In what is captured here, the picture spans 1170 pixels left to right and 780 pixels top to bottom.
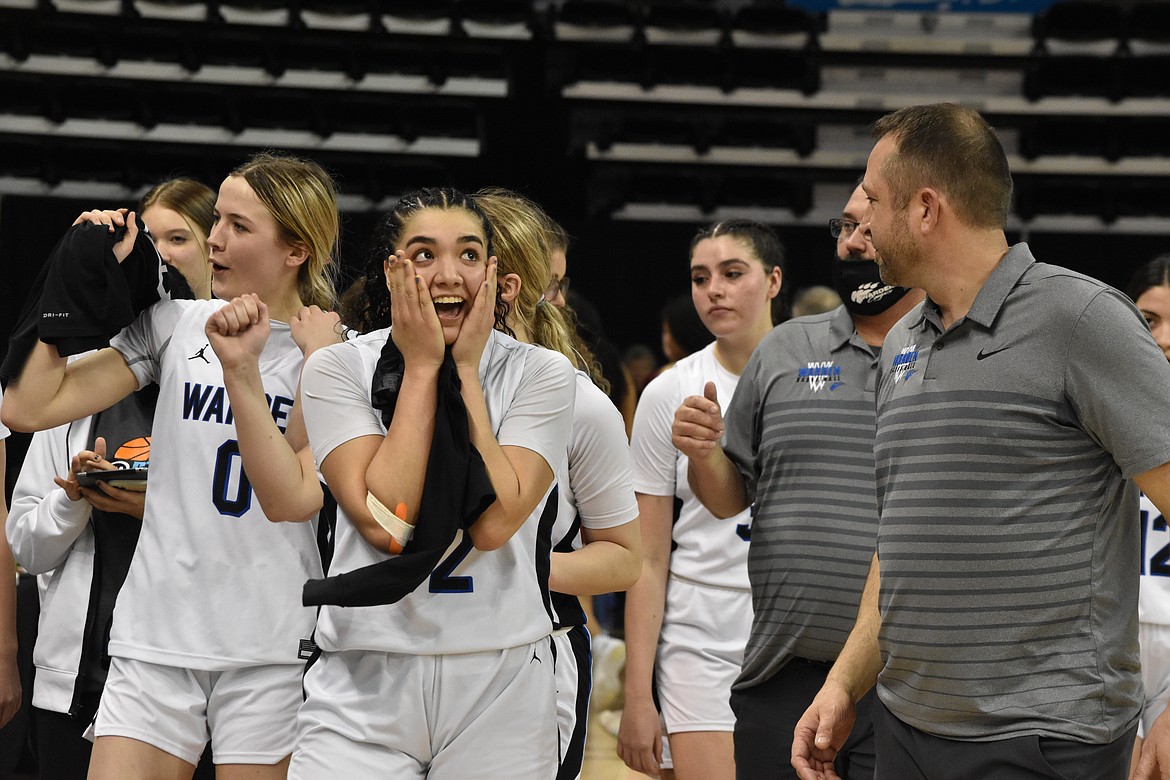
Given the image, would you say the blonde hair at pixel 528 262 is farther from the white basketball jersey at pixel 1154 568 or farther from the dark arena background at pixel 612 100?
the dark arena background at pixel 612 100

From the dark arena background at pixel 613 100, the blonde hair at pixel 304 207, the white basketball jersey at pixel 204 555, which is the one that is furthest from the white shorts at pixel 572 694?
the dark arena background at pixel 613 100

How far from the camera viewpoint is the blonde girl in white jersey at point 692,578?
11.2ft

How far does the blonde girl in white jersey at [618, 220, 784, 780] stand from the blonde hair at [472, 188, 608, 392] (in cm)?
70

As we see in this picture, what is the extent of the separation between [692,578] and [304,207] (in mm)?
1559

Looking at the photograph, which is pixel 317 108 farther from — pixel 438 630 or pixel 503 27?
pixel 438 630

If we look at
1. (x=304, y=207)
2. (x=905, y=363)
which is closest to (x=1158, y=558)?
(x=905, y=363)

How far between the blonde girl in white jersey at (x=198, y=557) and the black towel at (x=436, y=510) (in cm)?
50

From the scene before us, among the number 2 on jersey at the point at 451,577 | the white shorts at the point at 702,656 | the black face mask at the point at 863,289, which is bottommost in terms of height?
the white shorts at the point at 702,656

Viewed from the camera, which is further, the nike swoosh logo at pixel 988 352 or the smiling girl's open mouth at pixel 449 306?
the smiling girl's open mouth at pixel 449 306

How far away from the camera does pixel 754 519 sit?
291cm

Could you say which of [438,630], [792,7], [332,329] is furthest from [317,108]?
[438,630]

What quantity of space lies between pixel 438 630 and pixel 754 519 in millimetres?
1102

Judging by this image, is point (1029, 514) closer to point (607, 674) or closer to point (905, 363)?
point (905, 363)

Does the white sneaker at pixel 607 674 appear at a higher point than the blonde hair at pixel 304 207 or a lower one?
lower
